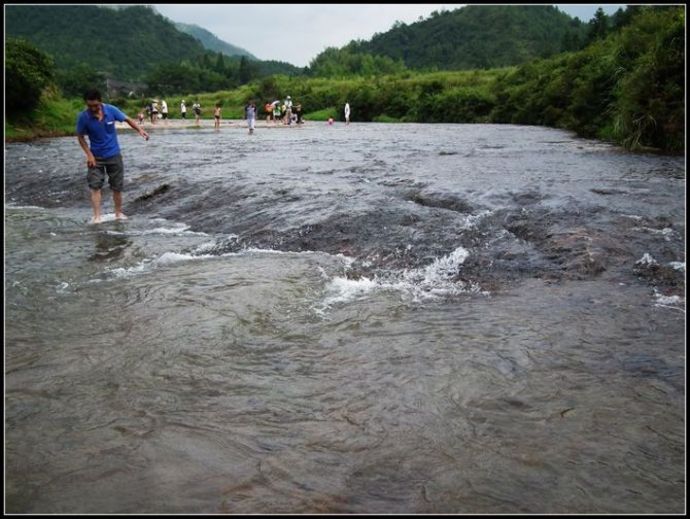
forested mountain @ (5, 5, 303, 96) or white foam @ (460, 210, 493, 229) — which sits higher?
forested mountain @ (5, 5, 303, 96)

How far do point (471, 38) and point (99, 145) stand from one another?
530 ft

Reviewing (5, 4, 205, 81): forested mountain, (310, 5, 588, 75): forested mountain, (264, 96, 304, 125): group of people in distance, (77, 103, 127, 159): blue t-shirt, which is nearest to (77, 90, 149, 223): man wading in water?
(77, 103, 127, 159): blue t-shirt

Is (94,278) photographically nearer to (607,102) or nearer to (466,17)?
(607,102)

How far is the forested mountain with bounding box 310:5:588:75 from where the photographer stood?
445 ft

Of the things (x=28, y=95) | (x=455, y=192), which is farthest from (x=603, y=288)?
(x=28, y=95)

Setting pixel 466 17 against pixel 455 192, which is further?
pixel 466 17

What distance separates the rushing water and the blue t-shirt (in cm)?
124

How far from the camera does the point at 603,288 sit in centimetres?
484

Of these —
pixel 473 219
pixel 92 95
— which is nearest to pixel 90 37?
pixel 92 95

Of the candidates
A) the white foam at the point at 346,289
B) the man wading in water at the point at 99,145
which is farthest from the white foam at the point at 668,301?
the man wading in water at the point at 99,145

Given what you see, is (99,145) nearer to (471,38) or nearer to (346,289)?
(346,289)

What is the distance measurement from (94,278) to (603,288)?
487 centimetres

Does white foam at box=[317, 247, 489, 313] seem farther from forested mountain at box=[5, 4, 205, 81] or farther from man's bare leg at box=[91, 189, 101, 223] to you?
forested mountain at box=[5, 4, 205, 81]

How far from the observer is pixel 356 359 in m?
3.62
